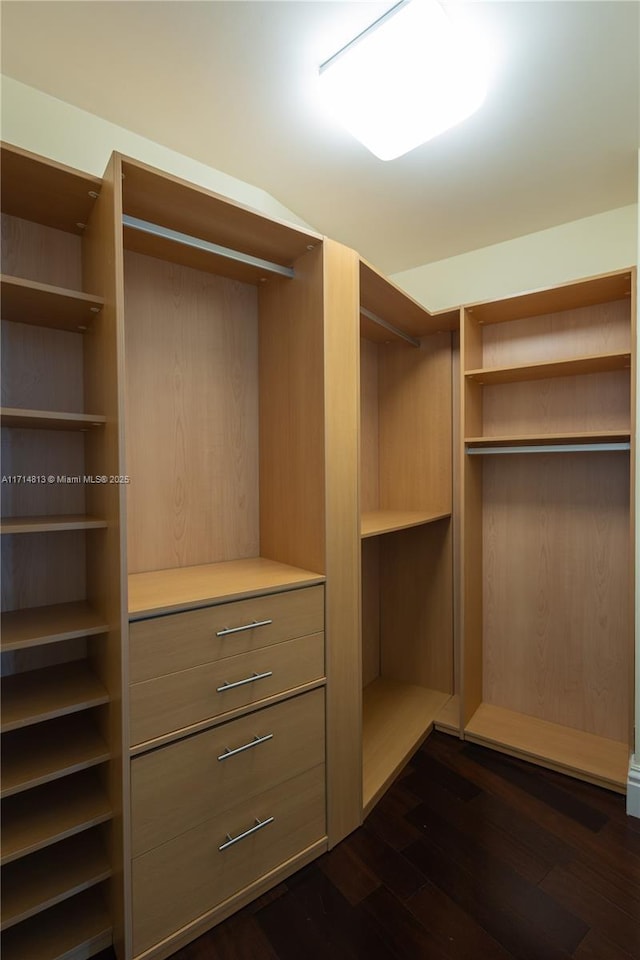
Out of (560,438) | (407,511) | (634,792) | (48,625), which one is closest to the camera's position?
(48,625)

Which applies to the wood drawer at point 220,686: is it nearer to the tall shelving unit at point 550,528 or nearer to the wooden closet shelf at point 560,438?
the tall shelving unit at point 550,528

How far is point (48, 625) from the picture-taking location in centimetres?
133

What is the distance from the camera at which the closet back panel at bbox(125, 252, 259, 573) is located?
1.77m

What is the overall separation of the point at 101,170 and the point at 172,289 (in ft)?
1.49

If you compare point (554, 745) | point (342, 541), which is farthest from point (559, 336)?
point (554, 745)

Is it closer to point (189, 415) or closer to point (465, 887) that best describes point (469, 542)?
point (465, 887)

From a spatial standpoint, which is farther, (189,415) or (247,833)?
(189,415)

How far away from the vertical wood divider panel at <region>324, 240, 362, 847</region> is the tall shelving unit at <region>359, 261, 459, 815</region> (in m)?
0.74

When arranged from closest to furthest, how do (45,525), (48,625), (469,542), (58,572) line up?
1. (45,525)
2. (48,625)
3. (58,572)
4. (469,542)

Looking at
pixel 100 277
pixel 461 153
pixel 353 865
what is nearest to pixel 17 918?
pixel 353 865

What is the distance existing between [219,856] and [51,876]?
1.57ft

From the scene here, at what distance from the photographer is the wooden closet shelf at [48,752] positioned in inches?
48.4

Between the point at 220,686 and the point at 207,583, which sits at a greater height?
the point at 207,583

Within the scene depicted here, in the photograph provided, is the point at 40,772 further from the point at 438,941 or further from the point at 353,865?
the point at 438,941
